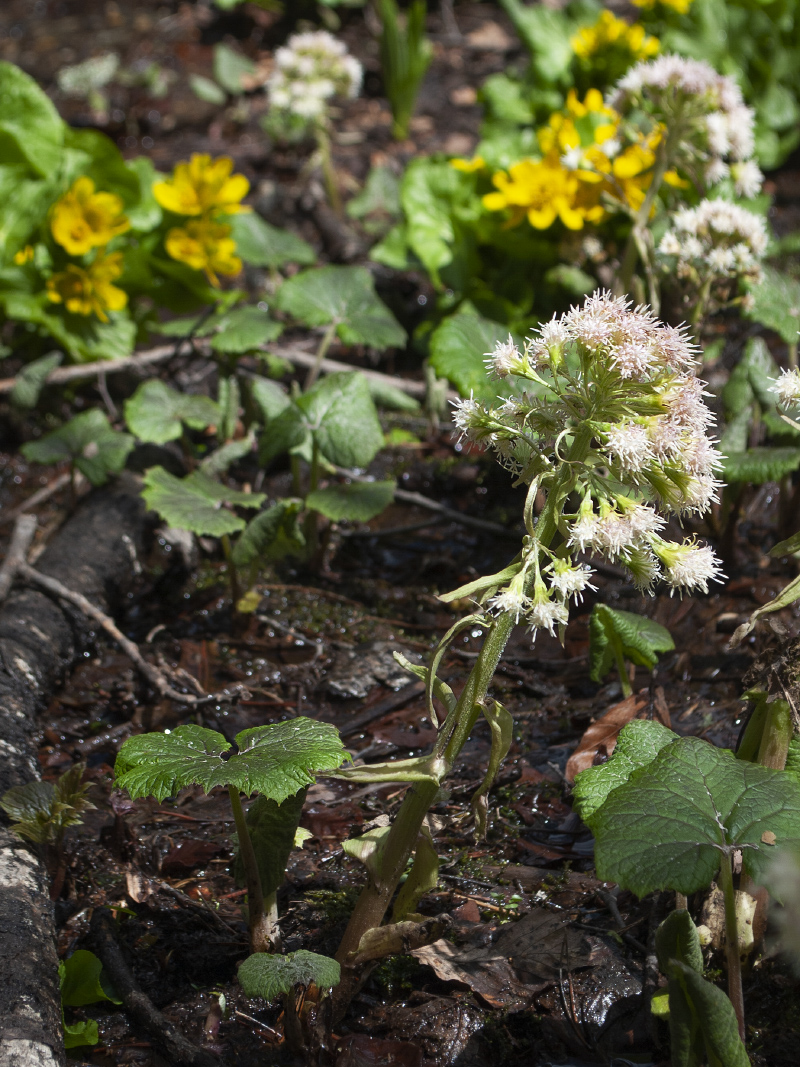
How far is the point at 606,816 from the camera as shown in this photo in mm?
1330

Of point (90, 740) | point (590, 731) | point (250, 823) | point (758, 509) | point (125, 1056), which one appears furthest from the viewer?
point (758, 509)

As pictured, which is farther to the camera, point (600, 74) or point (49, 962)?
point (600, 74)

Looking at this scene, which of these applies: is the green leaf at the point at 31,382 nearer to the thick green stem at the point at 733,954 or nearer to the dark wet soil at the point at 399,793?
the dark wet soil at the point at 399,793

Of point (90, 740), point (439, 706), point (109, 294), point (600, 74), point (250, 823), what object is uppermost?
point (600, 74)

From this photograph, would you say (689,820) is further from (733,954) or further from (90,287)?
(90,287)

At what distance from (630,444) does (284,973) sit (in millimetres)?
981

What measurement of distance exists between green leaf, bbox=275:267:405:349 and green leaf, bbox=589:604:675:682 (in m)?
1.38

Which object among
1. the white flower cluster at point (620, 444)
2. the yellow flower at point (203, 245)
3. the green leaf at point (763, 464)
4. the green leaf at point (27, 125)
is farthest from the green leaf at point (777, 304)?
the green leaf at point (27, 125)

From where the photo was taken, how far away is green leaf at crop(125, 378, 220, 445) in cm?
288

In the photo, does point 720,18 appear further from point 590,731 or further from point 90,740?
point 90,740

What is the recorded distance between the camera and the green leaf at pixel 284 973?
1.39 metres

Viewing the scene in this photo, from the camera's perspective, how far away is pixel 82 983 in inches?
64.1

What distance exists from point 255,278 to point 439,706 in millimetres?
2870

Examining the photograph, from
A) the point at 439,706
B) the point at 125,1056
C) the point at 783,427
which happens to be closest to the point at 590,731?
the point at 439,706
